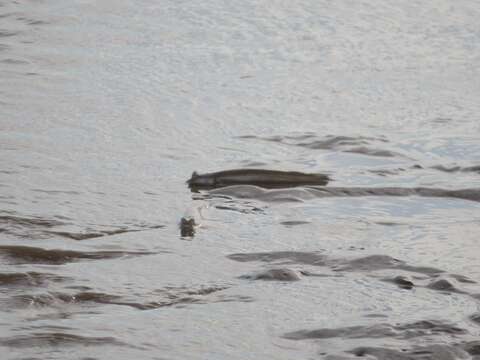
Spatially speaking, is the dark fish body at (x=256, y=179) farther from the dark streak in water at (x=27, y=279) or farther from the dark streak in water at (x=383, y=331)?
the dark streak in water at (x=383, y=331)

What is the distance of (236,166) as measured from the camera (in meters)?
4.19

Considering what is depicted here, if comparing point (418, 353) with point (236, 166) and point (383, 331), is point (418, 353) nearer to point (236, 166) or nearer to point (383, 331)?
point (383, 331)

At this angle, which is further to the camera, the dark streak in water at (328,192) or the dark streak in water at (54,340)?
the dark streak in water at (328,192)

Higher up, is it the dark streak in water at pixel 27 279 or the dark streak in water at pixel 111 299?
the dark streak in water at pixel 27 279

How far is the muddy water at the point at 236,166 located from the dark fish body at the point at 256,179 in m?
0.06

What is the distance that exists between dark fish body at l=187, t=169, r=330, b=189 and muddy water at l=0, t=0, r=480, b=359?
0.21 ft

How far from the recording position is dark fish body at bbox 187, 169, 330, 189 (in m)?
4.00

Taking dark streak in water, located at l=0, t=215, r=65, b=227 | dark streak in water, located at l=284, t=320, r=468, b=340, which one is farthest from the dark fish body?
dark streak in water, located at l=284, t=320, r=468, b=340

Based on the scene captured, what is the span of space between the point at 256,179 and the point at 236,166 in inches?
5.9

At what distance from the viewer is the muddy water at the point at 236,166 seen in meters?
2.71

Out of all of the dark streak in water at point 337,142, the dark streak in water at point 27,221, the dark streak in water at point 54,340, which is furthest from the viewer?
the dark streak in water at point 337,142

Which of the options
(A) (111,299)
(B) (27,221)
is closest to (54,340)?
(A) (111,299)

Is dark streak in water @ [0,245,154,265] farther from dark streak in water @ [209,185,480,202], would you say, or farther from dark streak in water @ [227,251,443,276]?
dark streak in water @ [209,185,480,202]

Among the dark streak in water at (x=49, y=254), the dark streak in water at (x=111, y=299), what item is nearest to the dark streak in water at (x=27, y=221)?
the dark streak in water at (x=49, y=254)
